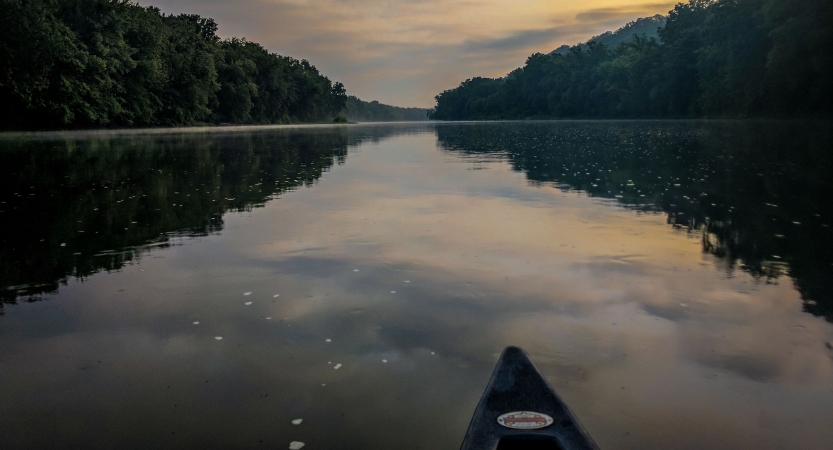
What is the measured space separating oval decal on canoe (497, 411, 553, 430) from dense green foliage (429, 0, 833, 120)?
57.7 m

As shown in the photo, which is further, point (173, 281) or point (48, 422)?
point (173, 281)

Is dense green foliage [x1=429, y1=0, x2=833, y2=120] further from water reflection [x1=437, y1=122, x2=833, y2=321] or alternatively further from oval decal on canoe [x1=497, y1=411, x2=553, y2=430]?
oval decal on canoe [x1=497, y1=411, x2=553, y2=430]

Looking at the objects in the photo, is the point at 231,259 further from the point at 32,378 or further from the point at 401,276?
the point at 32,378

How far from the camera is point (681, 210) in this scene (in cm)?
1217

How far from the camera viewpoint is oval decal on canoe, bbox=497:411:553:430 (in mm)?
3486

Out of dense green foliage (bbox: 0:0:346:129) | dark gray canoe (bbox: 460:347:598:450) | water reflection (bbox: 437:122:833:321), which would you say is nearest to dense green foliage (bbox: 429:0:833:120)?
water reflection (bbox: 437:122:833:321)

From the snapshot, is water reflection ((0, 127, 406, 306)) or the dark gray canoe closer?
the dark gray canoe

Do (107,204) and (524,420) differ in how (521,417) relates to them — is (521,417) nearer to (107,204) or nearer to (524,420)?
(524,420)

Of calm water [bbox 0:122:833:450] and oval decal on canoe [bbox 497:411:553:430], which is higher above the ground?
oval decal on canoe [bbox 497:411:553:430]

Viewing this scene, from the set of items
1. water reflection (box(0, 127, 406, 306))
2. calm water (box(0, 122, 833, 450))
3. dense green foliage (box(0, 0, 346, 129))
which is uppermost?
dense green foliage (box(0, 0, 346, 129))

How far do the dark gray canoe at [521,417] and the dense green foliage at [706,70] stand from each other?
57.4 meters

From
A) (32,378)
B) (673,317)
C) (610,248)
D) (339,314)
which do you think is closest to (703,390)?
(673,317)

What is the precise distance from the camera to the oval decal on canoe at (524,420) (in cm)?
349

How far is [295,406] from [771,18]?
64725mm
